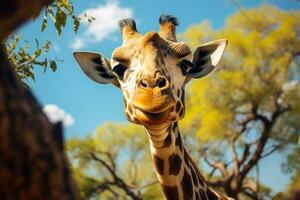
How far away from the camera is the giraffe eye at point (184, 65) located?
3.55 m

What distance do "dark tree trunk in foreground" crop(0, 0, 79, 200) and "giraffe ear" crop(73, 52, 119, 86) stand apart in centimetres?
301

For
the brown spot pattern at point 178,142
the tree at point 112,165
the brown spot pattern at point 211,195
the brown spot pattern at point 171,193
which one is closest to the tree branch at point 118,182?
the tree at point 112,165

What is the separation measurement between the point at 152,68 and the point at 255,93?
61.5ft

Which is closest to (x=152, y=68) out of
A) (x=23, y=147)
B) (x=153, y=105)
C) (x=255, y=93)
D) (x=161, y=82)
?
(x=161, y=82)

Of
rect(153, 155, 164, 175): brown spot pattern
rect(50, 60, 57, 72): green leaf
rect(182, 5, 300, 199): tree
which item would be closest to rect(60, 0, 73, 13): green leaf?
rect(50, 60, 57, 72): green leaf

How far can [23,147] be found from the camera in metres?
0.85

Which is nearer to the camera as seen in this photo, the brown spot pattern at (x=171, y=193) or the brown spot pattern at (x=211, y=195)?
the brown spot pattern at (x=171, y=193)

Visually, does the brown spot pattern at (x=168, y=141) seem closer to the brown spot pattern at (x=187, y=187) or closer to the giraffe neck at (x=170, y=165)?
the giraffe neck at (x=170, y=165)

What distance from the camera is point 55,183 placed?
0.86m

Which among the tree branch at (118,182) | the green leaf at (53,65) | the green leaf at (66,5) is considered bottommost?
the tree branch at (118,182)

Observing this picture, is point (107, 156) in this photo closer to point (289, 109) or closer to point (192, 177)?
point (289, 109)

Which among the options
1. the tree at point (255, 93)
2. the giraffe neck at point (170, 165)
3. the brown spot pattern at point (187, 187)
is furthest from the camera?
the tree at point (255, 93)

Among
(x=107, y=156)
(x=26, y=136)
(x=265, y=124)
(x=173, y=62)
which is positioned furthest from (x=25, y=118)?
(x=107, y=156)

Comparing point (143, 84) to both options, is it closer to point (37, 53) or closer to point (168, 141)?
point (168, 141)
